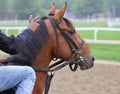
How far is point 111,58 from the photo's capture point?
14.0 metres

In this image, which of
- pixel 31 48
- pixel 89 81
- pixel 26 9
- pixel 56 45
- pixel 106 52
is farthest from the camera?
pixel 26 9

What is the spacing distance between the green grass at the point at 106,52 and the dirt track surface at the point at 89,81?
226cm

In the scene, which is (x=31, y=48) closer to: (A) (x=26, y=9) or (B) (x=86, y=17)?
(A) (x=26, y=9)

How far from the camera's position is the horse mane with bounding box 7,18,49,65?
3434 millimetres

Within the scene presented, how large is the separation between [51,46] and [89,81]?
5.94m

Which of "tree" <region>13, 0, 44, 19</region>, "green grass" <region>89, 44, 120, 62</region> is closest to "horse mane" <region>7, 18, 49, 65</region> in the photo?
"green grass" <region>89, 44, 120, 62</region>

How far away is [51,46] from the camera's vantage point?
3627 millimetres

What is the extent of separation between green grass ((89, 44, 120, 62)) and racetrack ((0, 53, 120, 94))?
7.38 ft

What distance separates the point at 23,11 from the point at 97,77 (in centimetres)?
1142

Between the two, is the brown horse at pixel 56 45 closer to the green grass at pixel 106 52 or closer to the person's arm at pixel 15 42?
the person's arm at pixel 15 42

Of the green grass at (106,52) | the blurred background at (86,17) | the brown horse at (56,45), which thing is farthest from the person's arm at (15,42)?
the green grass at (106,52)

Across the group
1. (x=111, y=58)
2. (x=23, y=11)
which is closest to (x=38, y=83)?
(x=111, y=58)

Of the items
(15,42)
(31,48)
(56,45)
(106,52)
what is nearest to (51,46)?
(56,45)

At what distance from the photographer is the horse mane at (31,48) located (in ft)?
11.3
